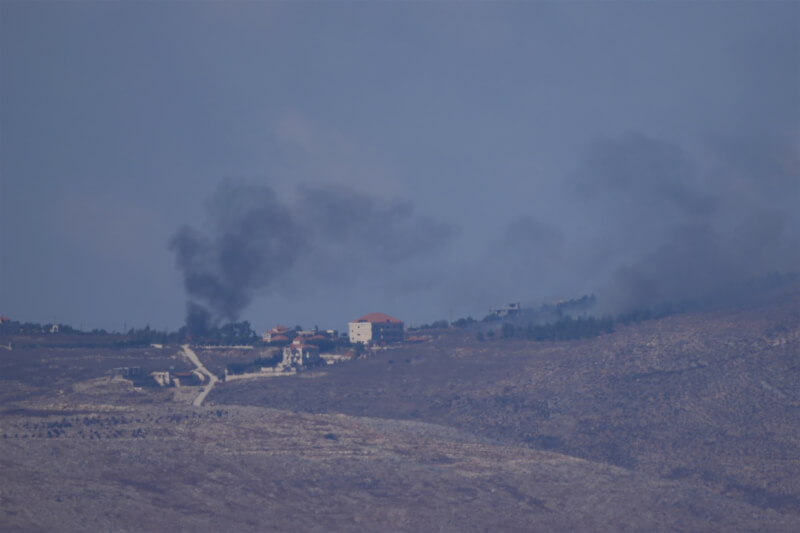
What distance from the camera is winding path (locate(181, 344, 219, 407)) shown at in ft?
229

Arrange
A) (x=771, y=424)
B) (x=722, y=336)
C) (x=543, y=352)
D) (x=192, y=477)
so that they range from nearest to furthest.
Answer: (x=192, y=477) → (x=771, y=424) → (x=722, y=336) → (x=543, y=352)

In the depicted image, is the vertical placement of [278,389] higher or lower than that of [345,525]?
higher

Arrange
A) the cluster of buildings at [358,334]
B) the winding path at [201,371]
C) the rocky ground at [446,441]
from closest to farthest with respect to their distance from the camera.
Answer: the rocky ground at [446,441], the winding path at [201,371], the cluster of buildings at [358,334]

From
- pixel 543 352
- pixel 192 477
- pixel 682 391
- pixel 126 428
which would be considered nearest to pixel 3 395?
pixel 126 428

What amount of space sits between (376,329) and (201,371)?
1107 inches

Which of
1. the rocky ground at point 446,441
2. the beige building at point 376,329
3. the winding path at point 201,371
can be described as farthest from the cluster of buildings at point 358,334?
the rocky ground at point 446,441

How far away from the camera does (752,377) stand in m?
65.2

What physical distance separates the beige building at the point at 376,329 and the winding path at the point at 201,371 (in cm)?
2077

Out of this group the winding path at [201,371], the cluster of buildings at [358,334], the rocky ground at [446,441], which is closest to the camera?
the rocky ground at [446,441]

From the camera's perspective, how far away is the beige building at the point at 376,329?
10475 cm

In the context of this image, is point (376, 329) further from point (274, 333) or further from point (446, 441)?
point (446, 441)

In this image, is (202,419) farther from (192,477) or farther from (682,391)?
(682,391)

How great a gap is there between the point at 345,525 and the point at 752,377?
116 feet

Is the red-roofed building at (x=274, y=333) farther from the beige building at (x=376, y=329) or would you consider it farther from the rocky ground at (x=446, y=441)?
the rocky ground at (x=446, y=441)
